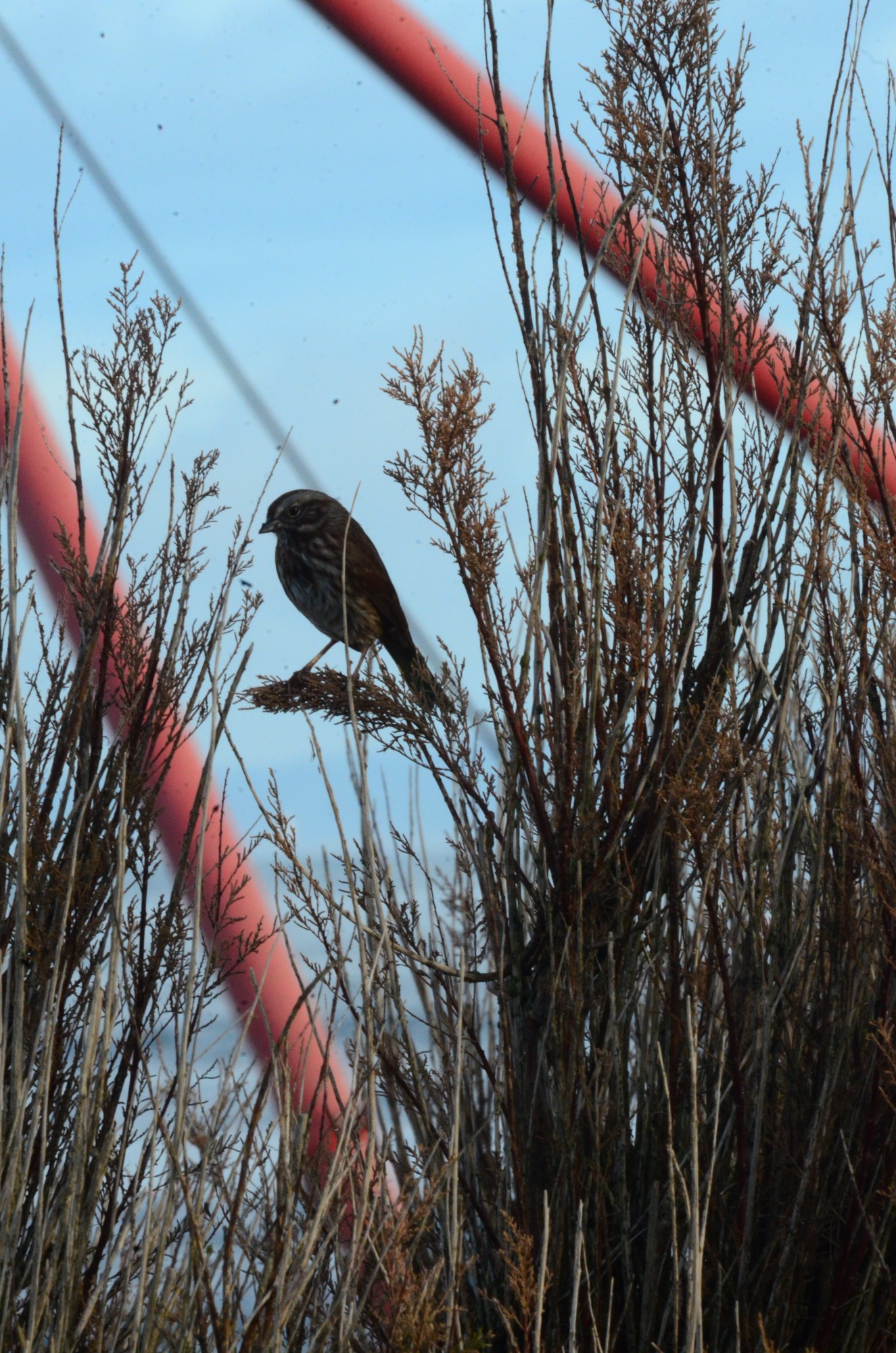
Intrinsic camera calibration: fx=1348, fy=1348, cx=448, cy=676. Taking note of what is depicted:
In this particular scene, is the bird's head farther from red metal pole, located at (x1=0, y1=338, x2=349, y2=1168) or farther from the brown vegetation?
the brown vegetation

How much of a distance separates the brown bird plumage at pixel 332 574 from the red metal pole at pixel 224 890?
0.45 m

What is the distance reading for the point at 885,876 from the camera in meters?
1.50

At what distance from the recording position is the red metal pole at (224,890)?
1.73 metres

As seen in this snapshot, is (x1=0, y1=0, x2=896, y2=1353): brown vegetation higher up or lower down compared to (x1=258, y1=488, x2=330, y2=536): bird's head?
lower down

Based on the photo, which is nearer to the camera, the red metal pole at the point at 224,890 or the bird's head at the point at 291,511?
the red metal pole at the point at 224,890

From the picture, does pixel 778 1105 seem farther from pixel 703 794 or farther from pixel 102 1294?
pixel 102 1294

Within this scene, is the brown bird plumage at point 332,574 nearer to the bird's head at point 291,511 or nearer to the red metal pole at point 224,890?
the bird's head at point 291,511

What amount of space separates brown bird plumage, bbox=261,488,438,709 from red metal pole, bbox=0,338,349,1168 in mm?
454

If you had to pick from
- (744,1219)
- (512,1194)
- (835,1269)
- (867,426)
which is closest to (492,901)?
(512,1194)

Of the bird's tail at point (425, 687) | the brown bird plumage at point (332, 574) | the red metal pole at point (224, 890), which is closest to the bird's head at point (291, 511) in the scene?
the brown bird plumage at point (332, 574)

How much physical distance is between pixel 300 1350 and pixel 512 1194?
309 mm

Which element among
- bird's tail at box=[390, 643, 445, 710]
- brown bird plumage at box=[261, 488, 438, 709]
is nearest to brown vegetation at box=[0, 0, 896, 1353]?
bird's tail at box=[390, 643, 445, 710]

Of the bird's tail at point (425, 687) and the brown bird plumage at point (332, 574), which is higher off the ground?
the brown bird plumage at point (332, 574)

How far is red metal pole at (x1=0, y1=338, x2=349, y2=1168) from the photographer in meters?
1.73
